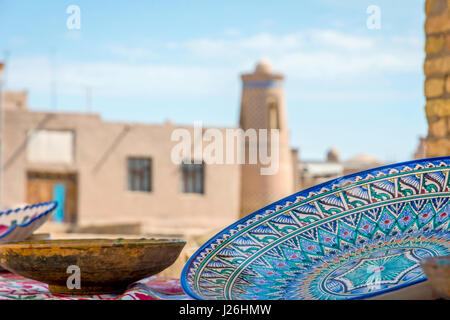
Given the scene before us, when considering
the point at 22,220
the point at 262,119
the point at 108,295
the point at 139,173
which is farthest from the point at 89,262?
the point at 262,119

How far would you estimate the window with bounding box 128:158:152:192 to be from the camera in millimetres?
16234

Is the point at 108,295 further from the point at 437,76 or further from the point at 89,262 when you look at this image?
the point at 437,76

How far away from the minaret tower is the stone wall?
48.6ft

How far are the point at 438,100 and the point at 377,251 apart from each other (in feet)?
3.59

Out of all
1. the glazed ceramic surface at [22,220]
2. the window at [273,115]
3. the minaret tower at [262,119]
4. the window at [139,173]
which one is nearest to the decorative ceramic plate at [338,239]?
the glazed ceramic surface at [22,220]

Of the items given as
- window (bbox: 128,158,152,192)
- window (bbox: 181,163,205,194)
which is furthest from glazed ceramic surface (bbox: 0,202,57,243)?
window (bbox: 181,163,205,194)

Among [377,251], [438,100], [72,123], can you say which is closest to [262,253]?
[377,251]

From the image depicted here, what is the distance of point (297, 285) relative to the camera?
1.53 metres

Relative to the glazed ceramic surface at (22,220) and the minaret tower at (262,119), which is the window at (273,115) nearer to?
the minaret tower at (262,119)

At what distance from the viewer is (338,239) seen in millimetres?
1585

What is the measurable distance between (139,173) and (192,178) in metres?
1.47

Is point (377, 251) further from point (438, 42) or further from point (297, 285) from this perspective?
point (438, 42)

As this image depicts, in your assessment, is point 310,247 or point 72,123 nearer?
point 310,247
